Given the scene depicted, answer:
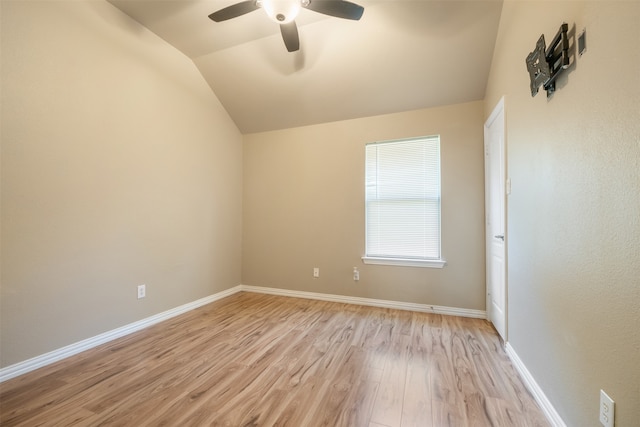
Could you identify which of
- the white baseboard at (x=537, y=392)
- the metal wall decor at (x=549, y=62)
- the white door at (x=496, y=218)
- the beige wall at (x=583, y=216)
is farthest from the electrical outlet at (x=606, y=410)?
the metal wall decor at (x=549, y=62)

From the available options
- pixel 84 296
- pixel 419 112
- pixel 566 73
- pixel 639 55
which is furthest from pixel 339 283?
pixel 639 55

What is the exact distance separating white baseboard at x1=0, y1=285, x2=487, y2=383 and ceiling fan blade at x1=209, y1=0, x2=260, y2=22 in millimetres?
2795

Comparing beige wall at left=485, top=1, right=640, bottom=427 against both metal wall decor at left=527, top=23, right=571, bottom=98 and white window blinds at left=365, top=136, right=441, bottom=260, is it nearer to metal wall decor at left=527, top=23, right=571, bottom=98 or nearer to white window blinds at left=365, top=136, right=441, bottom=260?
metal wall decor at left=527, top=23, right=571, bottom=98

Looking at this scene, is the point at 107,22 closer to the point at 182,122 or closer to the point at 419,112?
the point at 182,122

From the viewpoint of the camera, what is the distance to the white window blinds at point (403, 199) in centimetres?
313

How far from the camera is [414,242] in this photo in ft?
10.6

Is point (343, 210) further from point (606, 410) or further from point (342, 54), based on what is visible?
point (606, 410)

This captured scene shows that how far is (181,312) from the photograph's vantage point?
9.96 feet

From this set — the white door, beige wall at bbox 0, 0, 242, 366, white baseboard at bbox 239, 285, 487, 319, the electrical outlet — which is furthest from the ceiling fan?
white baseboard at bbox 239, 285, 487, 319

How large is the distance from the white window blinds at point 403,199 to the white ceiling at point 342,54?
0.52 metres

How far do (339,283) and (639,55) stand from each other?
3.11 meters

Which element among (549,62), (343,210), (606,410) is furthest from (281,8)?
(606,410)

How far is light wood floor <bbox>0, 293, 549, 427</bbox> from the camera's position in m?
1.45

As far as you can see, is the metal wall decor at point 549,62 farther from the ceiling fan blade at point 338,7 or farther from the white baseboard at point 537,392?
the white baseboard at point 537,392
